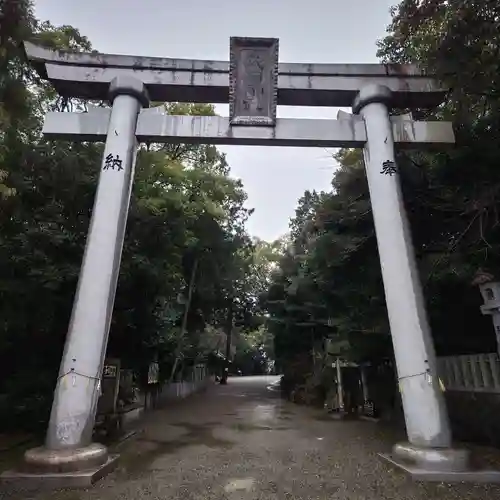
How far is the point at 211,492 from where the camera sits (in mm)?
4648

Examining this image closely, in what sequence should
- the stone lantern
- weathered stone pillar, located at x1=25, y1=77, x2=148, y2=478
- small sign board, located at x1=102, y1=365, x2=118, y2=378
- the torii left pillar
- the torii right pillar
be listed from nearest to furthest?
1. the torii left pillar
2. the torii right pillar
3. weathered stone pillar, located at x1=25, y1=77, x2=148, y2=478
4. the stone lantern
5. small sign board, located at x1=102, y1=365, x2=118, y2=378

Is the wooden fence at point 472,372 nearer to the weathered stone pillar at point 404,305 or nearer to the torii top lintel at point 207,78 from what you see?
the weathered stone pillar at point 404,305

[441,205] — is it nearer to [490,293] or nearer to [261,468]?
[490,293]

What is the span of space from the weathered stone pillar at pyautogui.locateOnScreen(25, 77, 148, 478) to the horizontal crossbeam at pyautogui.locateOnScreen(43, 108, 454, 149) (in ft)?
1.04

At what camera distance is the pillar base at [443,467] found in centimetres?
477

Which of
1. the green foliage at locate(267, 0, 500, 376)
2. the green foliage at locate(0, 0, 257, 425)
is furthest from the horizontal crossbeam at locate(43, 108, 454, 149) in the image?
the green foliage at locate(0, 0, 257, 425)

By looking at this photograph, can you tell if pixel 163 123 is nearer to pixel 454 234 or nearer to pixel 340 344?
pixel 454 234

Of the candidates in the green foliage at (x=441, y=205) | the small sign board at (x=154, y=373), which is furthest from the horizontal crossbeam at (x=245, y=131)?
the small sign board at (x=154, y=373)

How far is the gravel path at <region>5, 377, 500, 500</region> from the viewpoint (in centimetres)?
455

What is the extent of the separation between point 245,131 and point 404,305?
13.5ft

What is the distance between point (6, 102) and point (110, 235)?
340 cm

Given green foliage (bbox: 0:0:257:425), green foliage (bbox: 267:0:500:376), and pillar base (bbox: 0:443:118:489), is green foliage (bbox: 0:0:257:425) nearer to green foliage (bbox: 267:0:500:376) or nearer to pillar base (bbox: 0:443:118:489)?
→ pillar base (bbox: 0:443:118:489)

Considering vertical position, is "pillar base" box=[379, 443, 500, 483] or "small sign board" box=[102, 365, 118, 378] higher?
"small sign board" box=[102, 365, 118, 378]

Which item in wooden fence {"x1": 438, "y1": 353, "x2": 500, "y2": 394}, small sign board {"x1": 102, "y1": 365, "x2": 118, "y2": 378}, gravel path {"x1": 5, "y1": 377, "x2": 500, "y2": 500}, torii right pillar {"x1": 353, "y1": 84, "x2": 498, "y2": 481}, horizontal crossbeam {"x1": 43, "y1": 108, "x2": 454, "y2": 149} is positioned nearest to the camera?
gravel path {"x1": 5, "y1": 377, "x2": 500, "y2": 500}
